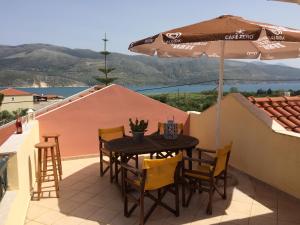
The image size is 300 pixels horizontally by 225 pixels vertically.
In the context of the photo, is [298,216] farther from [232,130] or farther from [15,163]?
[15,163]

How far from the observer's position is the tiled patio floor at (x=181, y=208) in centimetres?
398

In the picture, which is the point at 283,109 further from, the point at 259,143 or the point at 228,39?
A: the point at 228,39

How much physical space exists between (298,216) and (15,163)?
3670 millimetres

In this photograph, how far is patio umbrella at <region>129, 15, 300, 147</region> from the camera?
12.1ft

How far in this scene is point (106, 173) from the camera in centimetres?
607

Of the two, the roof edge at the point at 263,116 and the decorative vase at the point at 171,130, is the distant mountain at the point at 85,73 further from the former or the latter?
the decorative vase at the point at 171,130

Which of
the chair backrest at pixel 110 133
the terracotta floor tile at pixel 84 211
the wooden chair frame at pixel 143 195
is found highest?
the chair backrest at pixel 110 133

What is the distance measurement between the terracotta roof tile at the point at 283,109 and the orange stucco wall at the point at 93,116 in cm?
278

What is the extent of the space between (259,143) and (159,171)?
256 cm

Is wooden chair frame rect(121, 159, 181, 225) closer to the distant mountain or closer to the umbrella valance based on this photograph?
the umbrella valance

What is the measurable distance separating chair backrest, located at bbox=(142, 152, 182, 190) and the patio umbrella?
155 cm

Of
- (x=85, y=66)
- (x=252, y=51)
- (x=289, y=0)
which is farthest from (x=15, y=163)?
(x=85, y=66)

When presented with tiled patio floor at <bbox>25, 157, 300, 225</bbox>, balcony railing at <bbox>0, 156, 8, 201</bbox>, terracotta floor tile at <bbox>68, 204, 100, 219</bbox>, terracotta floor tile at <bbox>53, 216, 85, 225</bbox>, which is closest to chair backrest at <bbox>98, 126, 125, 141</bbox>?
tiled patio floor at <bbox>25, 157, 300, 225</bbox>

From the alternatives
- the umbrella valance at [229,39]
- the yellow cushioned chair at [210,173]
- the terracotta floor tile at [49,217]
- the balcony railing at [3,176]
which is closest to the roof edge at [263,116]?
the umbrella valance at [229,39]
